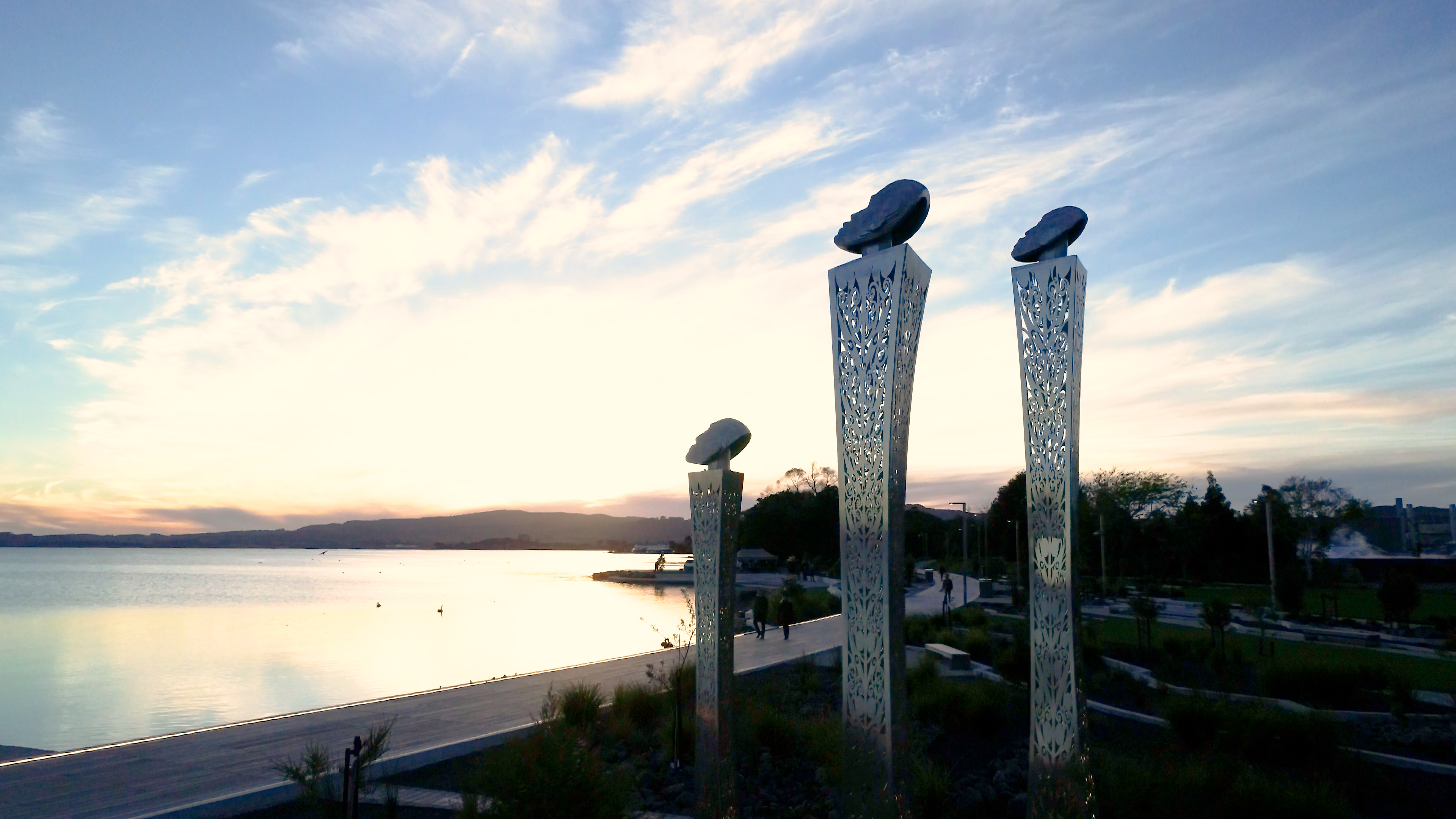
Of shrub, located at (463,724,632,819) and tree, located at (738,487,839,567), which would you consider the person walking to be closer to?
shrub, located at (463,724,632,819)

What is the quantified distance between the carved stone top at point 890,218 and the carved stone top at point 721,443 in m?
1.70

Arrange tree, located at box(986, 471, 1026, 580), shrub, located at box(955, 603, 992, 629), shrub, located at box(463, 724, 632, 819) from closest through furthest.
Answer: shrub, located at box(463, 724, 632, 819)
shrub, located at box(955, 603, 992, 629)
tree, located at box(986, 471, 1026, 580)

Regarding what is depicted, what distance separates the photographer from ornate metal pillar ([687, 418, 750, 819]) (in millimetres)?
6262

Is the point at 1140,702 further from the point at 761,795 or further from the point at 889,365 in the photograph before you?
the point at 889,365

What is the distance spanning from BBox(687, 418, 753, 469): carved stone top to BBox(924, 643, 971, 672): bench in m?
8.60

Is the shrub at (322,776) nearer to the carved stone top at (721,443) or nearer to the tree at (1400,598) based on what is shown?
the carved stone top at (721,443)

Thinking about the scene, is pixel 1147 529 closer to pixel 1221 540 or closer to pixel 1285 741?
pixel 1221 540

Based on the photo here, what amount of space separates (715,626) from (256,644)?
26.1 m

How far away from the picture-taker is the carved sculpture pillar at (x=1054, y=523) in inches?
214

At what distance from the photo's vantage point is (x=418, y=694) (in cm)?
1290

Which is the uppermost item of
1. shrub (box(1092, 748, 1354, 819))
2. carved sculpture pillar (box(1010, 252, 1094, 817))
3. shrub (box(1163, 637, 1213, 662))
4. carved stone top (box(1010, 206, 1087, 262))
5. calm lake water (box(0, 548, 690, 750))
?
carved stone top (box(1010, 206, 1087, 262))

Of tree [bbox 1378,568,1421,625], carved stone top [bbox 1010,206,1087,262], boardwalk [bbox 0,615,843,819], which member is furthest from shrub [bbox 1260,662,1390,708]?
tree [bbox 1378,568,1421,625]

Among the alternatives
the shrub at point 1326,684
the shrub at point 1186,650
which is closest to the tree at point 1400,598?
the shrub at point 1186,650

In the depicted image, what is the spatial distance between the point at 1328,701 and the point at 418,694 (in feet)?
40.2
